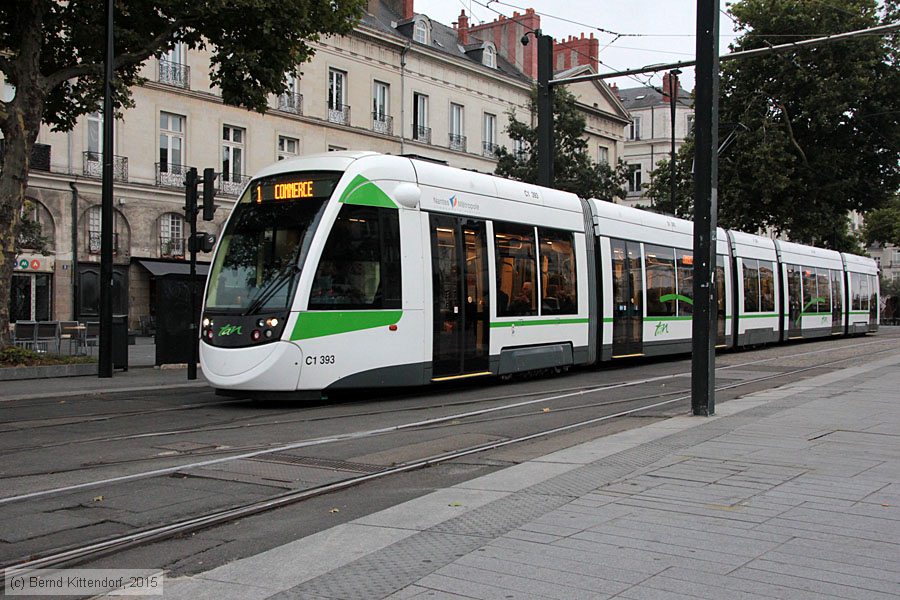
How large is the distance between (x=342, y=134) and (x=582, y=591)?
38.8 meters

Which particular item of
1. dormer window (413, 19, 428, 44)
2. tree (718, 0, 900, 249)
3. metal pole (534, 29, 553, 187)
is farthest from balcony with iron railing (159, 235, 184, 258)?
tree (718, 0, 900, 249)

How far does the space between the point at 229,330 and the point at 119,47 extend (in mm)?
9996

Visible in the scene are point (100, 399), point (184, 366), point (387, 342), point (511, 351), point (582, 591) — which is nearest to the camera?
point (582, 591)

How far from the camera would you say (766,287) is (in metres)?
26.9

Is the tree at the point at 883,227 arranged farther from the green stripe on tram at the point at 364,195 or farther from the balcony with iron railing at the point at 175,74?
the green stripe on tram at the point at 364,195

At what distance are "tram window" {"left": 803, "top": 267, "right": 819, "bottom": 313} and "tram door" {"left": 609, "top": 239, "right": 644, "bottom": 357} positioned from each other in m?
13.0

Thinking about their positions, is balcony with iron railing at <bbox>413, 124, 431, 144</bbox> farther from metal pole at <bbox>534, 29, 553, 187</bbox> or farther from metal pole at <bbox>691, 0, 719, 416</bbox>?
metal pole at <bbox>691, 0, 719, 416</bbox>

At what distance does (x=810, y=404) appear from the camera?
11.9 m

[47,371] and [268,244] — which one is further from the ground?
[268,244]

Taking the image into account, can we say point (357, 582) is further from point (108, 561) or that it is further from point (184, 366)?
point (184, 366)

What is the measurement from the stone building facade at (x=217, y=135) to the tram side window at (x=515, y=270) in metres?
9.88

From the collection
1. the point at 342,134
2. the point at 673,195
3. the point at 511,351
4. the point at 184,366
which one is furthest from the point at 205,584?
the point at 342,134

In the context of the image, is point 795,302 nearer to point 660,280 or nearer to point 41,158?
point 660,280

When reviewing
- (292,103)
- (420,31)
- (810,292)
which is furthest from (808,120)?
(292,103)
